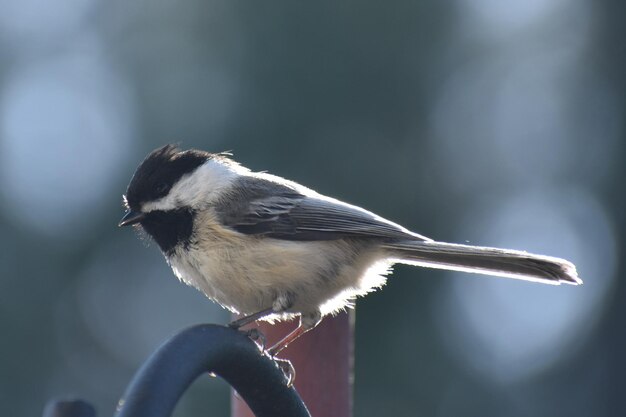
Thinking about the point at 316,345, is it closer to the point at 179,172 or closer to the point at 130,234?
the point at 179,172

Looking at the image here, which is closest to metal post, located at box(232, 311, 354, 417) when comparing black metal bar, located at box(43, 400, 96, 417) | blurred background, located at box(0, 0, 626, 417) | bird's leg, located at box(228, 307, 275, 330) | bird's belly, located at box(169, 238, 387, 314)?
bird's leg, located at box(228, 307, 275, 330)

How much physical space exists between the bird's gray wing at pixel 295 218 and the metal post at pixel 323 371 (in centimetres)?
65

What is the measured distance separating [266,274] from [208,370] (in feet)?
3.26

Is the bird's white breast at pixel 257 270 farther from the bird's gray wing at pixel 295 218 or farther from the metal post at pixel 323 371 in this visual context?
the metal post at pixel 323 371

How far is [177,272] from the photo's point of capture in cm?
307

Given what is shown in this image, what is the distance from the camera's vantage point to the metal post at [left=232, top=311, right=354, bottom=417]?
2.45 meters

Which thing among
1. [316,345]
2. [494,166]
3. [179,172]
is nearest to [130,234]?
[494,166]

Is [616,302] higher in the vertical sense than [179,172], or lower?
lower

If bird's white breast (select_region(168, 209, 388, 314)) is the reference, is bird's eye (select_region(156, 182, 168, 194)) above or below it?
above

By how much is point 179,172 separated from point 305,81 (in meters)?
4.38

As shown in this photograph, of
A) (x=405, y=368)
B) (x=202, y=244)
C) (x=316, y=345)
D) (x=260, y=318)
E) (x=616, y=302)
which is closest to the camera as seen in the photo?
(x=316, y=345)

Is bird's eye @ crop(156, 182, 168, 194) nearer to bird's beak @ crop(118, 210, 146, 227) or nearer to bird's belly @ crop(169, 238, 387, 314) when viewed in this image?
bird's beak @ crop(118, 210, 146, 227)

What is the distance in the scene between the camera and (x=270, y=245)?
3066 millimetres

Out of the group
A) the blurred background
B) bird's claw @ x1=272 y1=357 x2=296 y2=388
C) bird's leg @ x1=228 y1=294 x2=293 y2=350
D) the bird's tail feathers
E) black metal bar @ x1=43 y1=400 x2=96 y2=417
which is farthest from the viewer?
the blurred background
